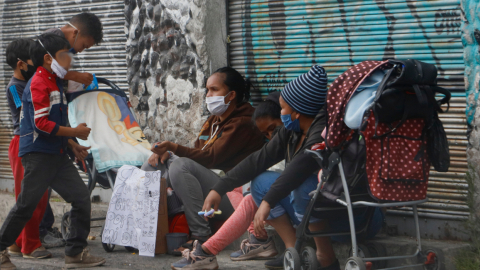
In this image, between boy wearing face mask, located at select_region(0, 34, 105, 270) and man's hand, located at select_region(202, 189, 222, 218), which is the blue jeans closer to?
man's hand, located at select_region(202, 189, 222, 218)

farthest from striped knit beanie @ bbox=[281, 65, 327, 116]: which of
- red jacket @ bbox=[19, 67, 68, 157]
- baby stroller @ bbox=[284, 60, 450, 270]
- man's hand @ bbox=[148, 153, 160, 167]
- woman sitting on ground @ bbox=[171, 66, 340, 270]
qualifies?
red jacket @ bbox=[19, 67, 68, 157]

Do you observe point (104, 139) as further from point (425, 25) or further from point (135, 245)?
point (425, 25)

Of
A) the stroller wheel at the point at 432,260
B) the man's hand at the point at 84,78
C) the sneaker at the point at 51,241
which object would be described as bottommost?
the sneaker at the point at 51,241

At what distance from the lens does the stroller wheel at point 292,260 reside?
329cm

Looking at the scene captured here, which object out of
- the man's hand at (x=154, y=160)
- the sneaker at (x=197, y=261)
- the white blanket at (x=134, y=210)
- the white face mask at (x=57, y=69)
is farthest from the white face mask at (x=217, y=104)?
the sneaker at (x=197, y=261)

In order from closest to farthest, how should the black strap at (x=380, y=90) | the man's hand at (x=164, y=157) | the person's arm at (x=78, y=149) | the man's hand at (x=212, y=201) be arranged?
the black strap at (x=380, y=90) < the man's hand at (x=212, y=201) < the person's arm at (x=78, y=149) < the man's hand at (x=164, y=157)

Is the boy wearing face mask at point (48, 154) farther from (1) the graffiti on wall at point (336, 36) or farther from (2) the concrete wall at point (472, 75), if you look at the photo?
(2) the concrete wall at point (472, 75)

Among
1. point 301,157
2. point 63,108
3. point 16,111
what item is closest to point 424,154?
point 301,157

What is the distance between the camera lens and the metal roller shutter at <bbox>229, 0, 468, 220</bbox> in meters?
3.88

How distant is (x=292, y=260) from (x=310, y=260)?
10cm

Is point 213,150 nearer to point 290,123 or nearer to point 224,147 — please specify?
point 224,147

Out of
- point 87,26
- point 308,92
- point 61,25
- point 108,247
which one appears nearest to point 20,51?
point 87,26

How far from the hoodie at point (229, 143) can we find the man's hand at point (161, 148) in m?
0.06

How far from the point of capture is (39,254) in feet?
14.3
